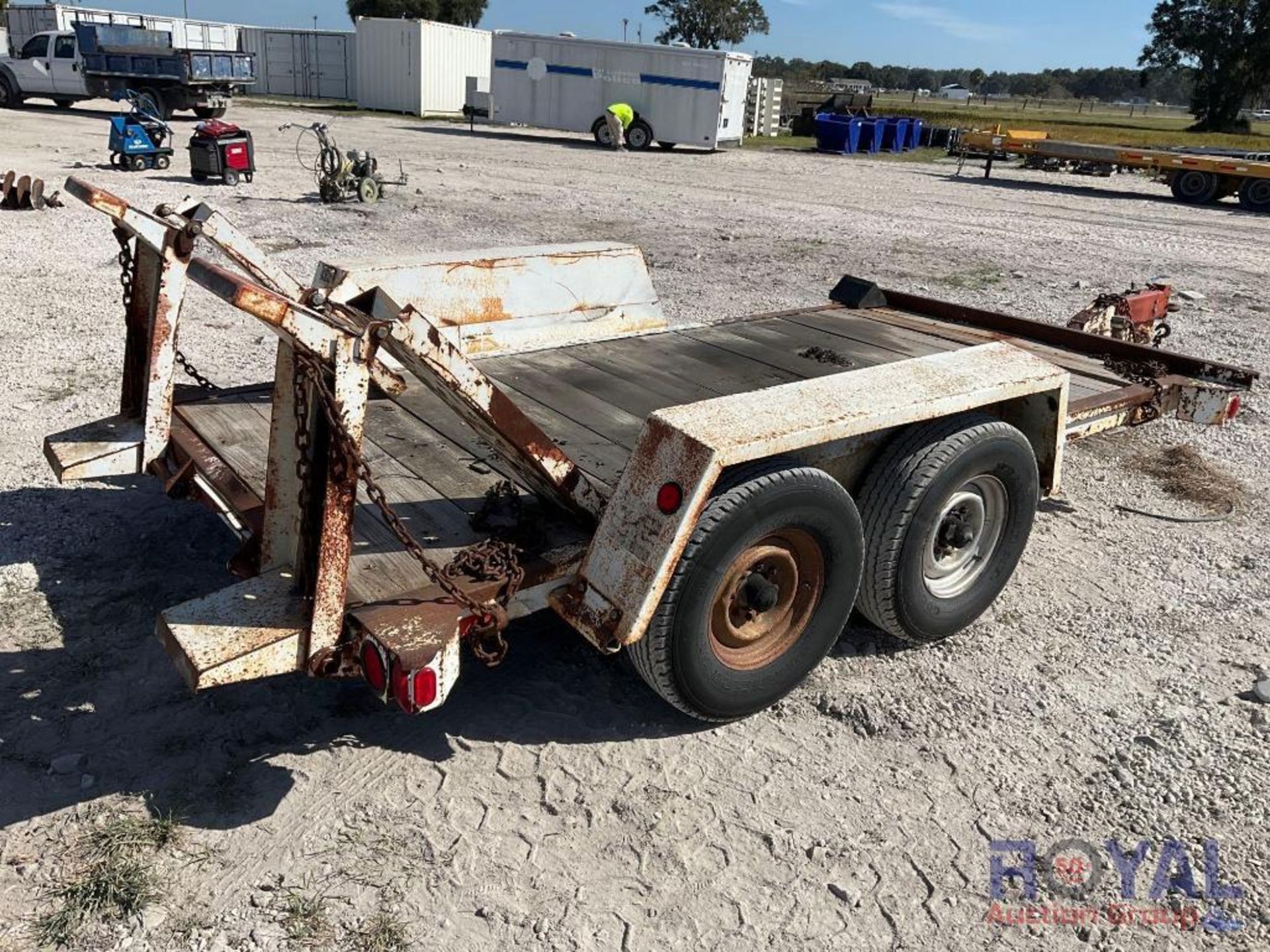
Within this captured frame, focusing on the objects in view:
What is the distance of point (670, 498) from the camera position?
277cm

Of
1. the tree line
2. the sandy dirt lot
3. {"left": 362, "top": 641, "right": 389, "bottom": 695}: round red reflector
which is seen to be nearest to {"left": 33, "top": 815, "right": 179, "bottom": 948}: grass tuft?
the sandy dirt lot

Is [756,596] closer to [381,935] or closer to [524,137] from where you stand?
[381,935]

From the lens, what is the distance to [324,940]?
2.50 metres

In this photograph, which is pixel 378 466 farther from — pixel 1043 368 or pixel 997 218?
pixel 997 218

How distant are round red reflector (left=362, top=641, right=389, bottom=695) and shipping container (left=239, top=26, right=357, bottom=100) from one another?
1636 inches

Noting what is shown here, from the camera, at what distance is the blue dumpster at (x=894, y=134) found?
29812 millimetres

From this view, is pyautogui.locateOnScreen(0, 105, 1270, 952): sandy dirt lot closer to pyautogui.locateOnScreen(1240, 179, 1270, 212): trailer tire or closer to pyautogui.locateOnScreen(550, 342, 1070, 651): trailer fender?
pyautogui.locateOnScreen(550, 342, 1070, 651): trailer fender

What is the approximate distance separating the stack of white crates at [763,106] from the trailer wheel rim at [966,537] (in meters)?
30.7

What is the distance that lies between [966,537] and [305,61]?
4334cm

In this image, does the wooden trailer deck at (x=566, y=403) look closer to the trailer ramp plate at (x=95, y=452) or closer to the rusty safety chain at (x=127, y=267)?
the trailer ramp plate at (x=95, y=452)

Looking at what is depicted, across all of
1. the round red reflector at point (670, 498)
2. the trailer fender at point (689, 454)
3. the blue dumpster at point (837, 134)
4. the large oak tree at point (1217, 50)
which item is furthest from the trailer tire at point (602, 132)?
the large oak tree at point (1217, 50)

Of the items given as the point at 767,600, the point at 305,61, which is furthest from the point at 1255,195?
the point at 305,61

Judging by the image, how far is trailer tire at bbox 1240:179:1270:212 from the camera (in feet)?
64.7

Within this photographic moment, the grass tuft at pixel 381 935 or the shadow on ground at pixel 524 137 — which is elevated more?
the shadow on ground at pixel 524 137
